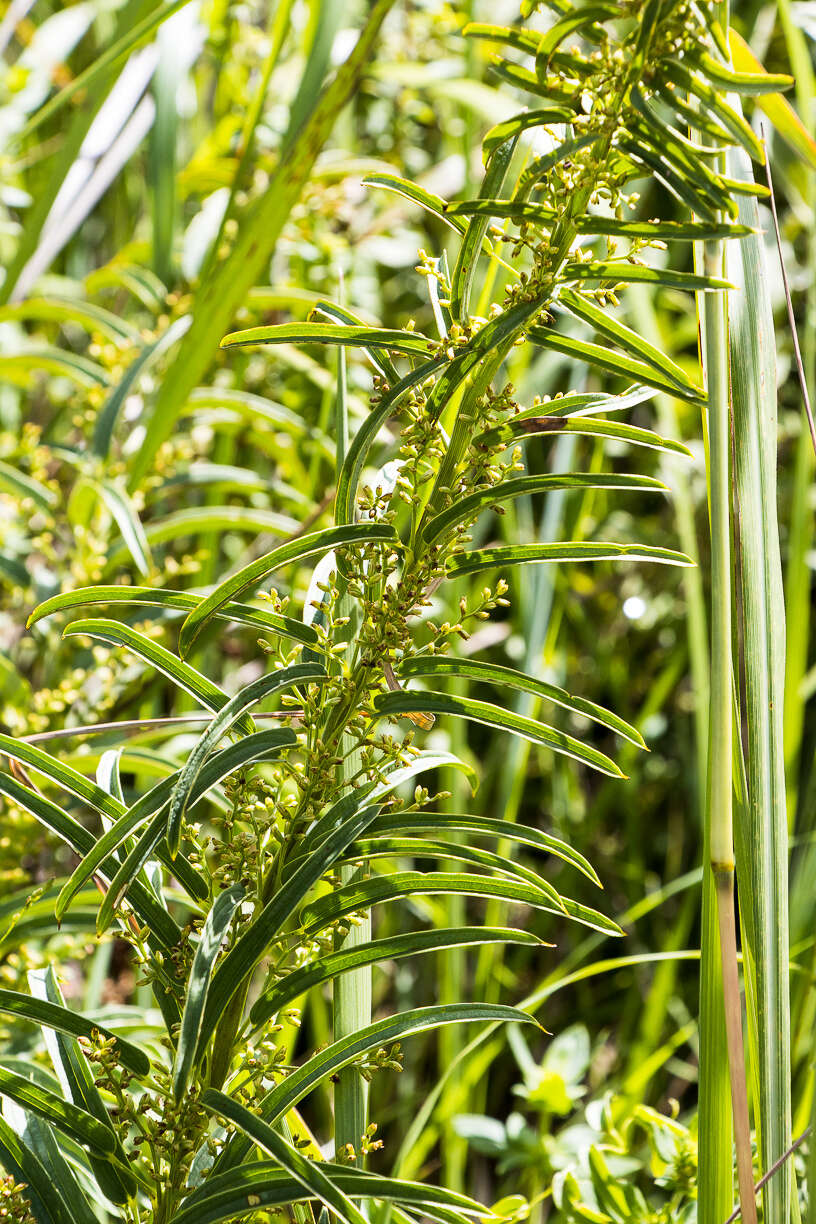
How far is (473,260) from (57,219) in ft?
2.74

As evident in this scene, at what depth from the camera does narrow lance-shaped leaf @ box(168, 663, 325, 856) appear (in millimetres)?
316

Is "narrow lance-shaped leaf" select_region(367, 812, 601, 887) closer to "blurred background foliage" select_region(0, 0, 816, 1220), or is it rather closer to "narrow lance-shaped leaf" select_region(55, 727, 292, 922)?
"narrow lance-shaped leaf" select_region(55, 727, 292, 922)

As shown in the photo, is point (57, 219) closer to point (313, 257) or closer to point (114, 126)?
point (114, 126)

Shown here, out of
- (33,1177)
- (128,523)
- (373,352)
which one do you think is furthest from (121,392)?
(33,1177)

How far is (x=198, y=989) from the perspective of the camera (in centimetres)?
31

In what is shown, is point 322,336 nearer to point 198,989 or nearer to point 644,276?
point 644,276

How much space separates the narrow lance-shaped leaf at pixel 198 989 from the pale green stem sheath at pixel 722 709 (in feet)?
0.57

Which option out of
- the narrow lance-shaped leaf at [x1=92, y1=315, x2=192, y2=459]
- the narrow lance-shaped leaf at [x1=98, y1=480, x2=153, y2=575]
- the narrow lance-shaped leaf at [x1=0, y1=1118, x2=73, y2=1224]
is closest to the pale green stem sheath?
the narrow lance-shaped leaf at [x1=0, y1=1118, x2=73, y2=1224]

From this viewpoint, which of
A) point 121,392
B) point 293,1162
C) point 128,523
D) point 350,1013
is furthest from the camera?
point 121,392

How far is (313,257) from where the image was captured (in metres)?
1.02

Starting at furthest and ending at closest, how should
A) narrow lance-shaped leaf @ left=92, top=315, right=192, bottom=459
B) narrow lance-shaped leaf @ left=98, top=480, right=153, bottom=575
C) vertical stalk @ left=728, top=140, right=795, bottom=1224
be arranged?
narrow lance-shaped leaf @ left=92, top=315, right=192, bottom=459 < narrow lance-shaped leaf @ left=98, top=480, right=153, bottom=575 < vertical stalk @ left=728, top=140, right=795, bottom=1224

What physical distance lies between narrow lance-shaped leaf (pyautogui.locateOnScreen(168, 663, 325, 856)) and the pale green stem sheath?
15 cm

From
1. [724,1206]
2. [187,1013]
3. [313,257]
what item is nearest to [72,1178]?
[187,1013]

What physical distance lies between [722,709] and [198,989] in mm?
201
